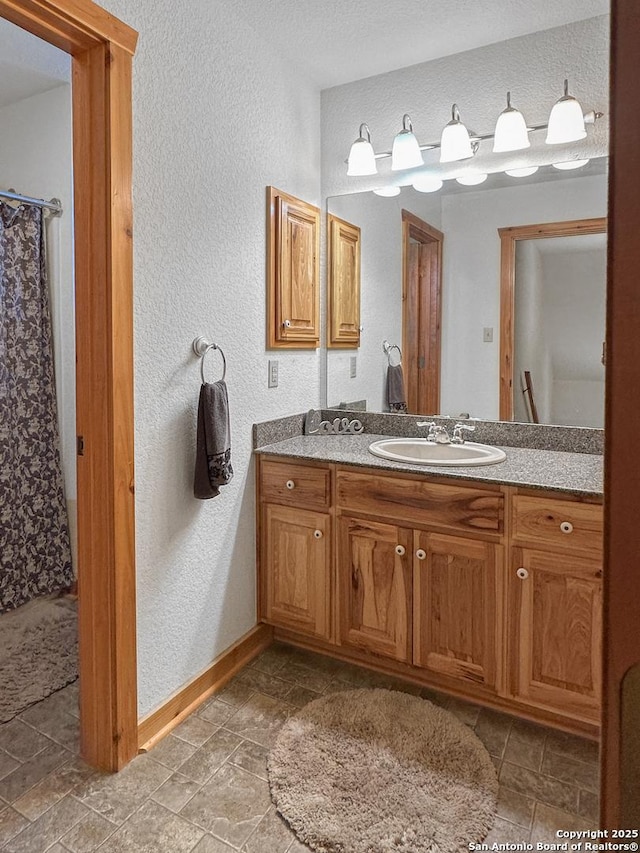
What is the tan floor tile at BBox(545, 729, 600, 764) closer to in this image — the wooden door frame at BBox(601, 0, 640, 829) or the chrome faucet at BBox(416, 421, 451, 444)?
the chrome faucet at BBox(416, 421, 451, 444)

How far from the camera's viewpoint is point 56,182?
2586 millimetres

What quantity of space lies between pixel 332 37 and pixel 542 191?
1.02 meters

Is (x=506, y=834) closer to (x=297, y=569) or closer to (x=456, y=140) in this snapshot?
(x=297, y=569)

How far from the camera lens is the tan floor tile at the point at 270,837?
1.33 meters

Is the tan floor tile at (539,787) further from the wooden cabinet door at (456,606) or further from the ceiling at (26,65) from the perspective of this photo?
the ceiling at (26,65)

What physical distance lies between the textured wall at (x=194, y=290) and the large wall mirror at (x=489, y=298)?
47 cm

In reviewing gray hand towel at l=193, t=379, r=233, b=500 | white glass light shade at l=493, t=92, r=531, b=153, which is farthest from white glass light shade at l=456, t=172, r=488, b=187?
gray hand towel at l=193, t=379, r=233, b=500

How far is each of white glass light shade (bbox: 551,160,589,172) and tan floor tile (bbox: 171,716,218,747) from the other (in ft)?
7.83

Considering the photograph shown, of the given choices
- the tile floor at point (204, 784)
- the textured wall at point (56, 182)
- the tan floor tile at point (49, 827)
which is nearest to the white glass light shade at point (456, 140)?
the textured wall at point (56, 182)

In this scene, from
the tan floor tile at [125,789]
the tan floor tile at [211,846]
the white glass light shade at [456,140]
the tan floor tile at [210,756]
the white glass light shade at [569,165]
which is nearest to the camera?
the tan floor tile at [211,846]

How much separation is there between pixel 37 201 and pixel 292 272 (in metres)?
1.32

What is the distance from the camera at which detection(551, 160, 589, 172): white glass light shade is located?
6.57 feet

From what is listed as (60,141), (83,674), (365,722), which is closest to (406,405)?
(365,722)

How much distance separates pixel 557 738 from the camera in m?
1.74
